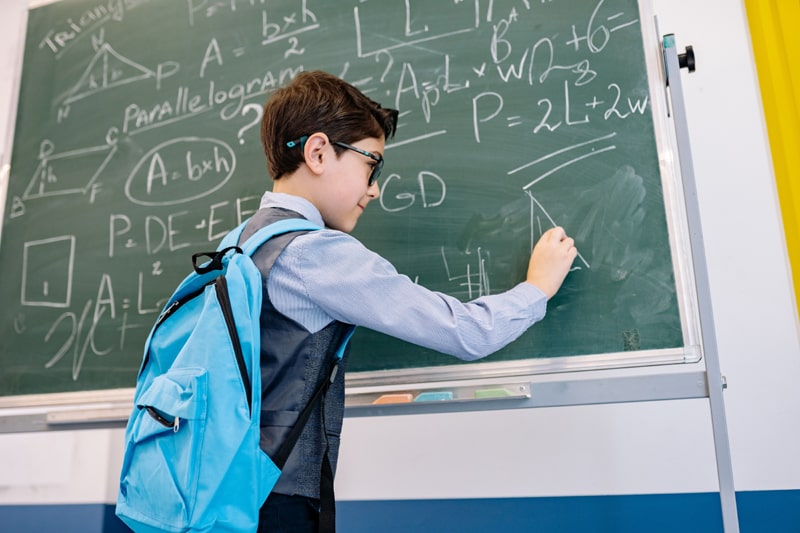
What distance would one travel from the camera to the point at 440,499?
1.71 meters

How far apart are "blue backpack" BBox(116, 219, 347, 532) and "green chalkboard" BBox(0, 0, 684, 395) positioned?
10.3 inches

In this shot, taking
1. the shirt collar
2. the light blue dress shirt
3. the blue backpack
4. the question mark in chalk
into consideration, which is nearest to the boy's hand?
the light blue dress shirt

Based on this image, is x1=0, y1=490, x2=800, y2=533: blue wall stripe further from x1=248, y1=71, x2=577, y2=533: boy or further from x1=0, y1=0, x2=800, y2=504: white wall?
x1=248, y1=71, x2=577, y2=533: boy

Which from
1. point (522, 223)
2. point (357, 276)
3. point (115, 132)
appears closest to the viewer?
point (357, 276)

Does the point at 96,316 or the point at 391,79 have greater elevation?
the point at 391,79

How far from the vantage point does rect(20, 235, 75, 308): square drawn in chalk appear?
204cm

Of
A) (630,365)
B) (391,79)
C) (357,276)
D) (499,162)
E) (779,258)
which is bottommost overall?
(630,365)

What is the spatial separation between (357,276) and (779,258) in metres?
1.06

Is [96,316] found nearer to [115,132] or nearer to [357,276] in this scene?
[115,132]

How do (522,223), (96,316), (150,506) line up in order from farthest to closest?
(96,316) < (522,223) < (150,506)

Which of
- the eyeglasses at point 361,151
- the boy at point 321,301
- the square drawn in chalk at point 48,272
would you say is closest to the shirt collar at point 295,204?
the boy at point 321,301

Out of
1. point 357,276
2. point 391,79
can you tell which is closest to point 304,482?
point 357,276

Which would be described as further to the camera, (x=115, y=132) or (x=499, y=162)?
(x=115, y=132)

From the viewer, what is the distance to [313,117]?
1.35 metres
